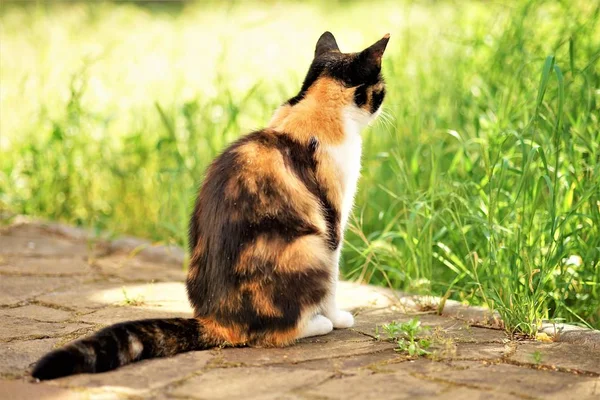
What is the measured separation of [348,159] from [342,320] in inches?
27.7

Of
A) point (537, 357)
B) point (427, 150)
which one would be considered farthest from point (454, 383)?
point (427, 150)

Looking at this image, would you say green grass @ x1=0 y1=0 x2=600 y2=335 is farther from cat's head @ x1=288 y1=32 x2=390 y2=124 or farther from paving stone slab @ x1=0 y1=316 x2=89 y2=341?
paving stone slab @ x1=0 y1=316 x2=89 y2=341

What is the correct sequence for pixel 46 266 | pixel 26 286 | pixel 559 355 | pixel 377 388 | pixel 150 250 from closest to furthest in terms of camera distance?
pixel 377 388 → pixel 559 355 → pixel 26 286 → pixel 46 266 → pixel 150 250

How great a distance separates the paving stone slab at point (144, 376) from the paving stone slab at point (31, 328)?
638 millimetres

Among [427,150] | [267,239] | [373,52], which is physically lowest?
[267,239]

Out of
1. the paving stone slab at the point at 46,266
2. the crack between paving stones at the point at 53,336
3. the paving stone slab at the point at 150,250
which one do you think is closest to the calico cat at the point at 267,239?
the crack between paving stones at the point at 53,336

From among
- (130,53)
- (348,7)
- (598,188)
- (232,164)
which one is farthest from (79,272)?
(348,7)

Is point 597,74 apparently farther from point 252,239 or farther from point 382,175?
point 252,239

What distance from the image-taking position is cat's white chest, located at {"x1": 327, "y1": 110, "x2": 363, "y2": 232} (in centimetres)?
344

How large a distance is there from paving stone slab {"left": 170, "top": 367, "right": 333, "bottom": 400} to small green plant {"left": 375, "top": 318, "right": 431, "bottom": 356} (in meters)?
0.41

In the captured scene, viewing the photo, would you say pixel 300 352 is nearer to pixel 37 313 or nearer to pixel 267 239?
pixel 267 239

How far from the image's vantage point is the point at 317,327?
3451 millimetres

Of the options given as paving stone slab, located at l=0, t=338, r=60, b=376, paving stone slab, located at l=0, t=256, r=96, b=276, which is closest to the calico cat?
paving stone slab, located at l=0, t=338, r=60, b=376

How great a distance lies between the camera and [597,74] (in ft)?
14.7
